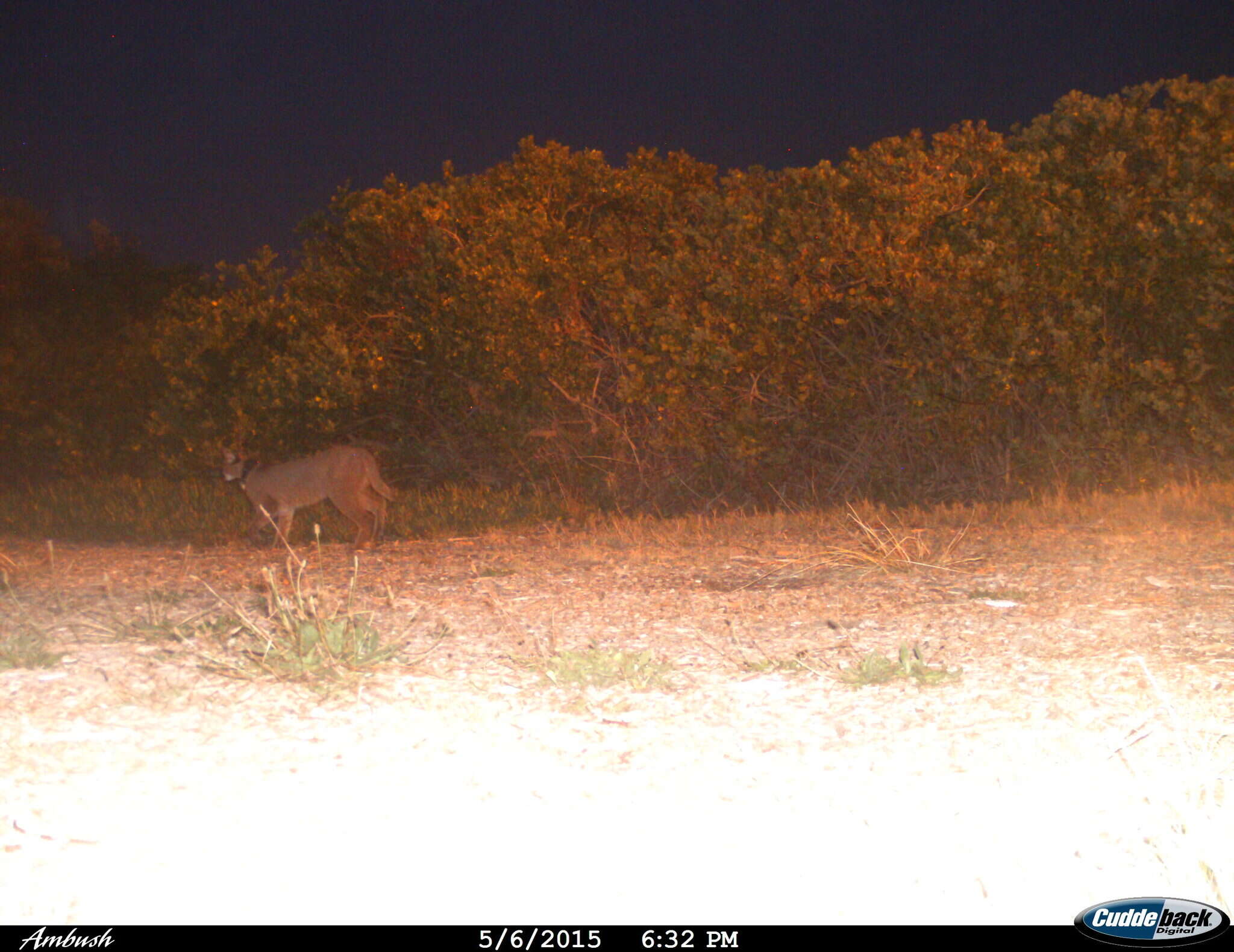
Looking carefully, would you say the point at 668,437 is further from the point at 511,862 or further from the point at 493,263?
the point at 511,862

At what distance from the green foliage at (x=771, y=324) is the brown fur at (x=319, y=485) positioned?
1735 millimetres

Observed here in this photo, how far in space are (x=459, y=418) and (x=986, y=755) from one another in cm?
1137

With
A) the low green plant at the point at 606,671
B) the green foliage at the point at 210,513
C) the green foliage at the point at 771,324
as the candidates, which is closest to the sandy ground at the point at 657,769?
the low green plant at the point at 606,671

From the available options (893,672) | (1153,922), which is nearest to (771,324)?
(893,672)

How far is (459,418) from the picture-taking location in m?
14.3

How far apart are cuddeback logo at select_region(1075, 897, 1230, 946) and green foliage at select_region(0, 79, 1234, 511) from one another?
29.9ft

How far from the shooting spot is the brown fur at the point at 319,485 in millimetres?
10992

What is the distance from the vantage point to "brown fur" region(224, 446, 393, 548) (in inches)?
433

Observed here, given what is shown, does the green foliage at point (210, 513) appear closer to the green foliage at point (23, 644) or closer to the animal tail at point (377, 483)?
the animal tail at point (377, 483)

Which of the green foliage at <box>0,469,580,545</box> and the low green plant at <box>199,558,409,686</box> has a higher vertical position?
the green foliage at <box>0,469,580,545</box>

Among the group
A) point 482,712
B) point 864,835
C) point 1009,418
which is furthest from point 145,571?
point 1009,418

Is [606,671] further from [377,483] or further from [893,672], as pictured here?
[377,483]

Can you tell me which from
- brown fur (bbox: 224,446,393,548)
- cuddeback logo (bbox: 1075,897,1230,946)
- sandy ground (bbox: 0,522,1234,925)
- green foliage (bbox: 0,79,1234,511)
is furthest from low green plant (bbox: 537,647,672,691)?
green foliage (bbox: 0,79,1234,511)

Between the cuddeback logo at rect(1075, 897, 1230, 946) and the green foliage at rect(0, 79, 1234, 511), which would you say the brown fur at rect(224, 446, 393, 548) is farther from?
the cuddeback logo at rect(1075, 897, 1230, 946)
